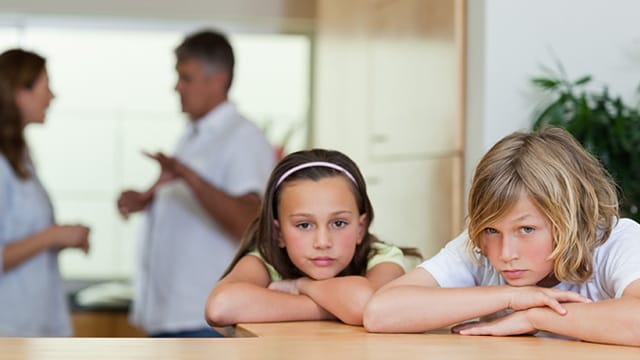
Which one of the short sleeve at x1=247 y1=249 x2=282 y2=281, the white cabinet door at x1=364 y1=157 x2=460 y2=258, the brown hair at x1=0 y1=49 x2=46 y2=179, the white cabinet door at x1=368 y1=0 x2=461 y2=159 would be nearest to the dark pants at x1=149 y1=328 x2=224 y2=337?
the brown hair at x1=0 y1=49 x2=46 y2=179

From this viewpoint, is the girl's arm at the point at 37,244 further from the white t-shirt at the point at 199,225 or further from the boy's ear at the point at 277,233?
the boy's ear at the point at 277,233

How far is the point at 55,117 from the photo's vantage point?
6.45 m

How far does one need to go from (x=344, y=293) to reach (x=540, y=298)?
461mm

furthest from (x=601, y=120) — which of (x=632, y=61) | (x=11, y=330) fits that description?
(x=11, y=330)

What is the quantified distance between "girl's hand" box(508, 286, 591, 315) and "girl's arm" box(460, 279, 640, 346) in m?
0.01

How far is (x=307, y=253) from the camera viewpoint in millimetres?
2625

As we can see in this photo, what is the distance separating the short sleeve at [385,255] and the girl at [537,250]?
17.6 inches

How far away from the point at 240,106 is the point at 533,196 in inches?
180

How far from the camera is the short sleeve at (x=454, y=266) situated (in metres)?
2.37

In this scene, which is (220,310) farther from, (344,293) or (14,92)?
(14,92)

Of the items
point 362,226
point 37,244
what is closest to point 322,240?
point 362,226

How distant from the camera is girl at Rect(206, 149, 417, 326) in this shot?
2477 millimetres

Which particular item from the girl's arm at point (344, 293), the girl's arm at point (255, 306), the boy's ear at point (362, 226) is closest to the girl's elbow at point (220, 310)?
the girl's arm at point (255, 306)

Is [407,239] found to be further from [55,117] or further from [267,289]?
[55,117]
